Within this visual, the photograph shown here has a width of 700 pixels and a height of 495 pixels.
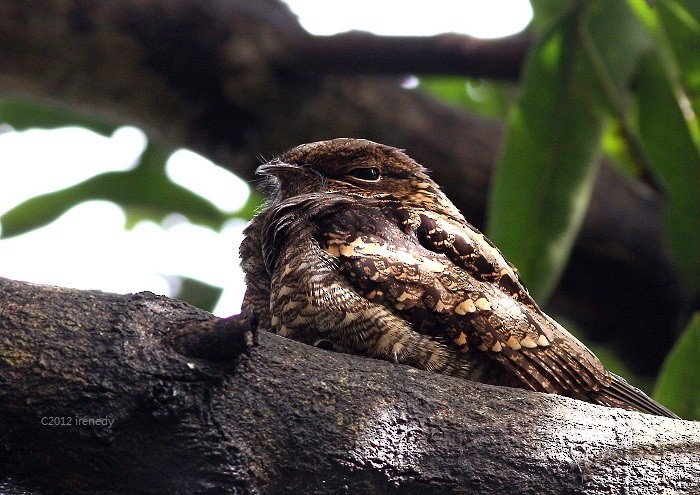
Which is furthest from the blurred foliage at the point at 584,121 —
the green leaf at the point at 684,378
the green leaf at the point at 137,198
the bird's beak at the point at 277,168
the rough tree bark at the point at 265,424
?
the green leaf at the point at 137,198

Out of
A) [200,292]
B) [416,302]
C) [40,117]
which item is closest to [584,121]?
[416,302]

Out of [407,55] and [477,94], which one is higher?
[477,94]

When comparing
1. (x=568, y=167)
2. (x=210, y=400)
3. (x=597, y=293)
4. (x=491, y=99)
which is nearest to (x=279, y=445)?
(x=210, y=400)

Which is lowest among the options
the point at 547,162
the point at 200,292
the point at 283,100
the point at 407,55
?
the point at 200,292

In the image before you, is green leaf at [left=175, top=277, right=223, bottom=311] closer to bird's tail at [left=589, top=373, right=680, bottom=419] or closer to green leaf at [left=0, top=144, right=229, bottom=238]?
green leaf at [left=0, top=144, right=229, bottom=238]

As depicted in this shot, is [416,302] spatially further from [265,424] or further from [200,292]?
[200,292]

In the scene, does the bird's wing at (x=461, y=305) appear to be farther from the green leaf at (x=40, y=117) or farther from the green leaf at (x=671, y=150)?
the green leaf at (x=40, y=117)

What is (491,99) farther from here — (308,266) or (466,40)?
(308,266)
